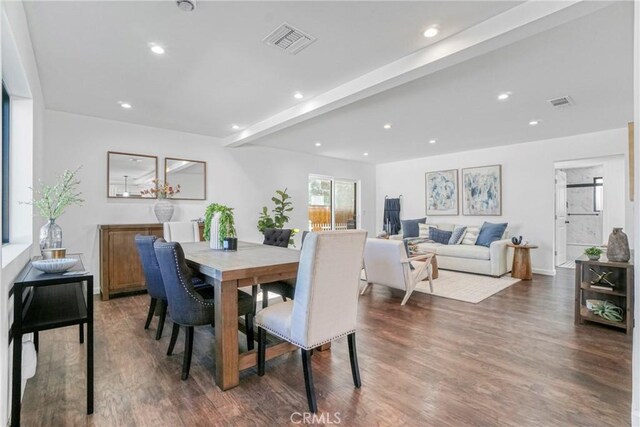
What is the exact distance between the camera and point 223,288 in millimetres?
1968

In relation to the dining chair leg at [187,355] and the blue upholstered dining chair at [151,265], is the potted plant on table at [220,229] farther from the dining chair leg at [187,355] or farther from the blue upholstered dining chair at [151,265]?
the dining chair leg at [187,355]

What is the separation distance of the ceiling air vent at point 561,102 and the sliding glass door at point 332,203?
4.73m

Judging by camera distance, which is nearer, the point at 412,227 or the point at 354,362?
the point at 354,362

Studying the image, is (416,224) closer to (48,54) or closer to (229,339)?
(229,339)

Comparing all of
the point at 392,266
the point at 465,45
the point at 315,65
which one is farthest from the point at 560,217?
the point at 315,65

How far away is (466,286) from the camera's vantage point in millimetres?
4707

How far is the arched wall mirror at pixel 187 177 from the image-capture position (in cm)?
507

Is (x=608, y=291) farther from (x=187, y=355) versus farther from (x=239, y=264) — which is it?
(x=187, y=355)

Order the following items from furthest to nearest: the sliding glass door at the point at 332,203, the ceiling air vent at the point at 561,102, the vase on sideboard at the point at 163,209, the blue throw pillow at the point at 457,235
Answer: the sliding glass door at the point at 332,203 → the blue throw pillow at the point at 457,235 → the vase on sideboard at the point at 163,209 → the ceiling air vent at the point at 561,102

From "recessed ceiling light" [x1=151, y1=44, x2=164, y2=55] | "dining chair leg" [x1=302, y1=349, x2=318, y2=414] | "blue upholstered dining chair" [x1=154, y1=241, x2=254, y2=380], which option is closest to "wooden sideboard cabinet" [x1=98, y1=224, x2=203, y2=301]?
"recessed ceiling light" [x1=151, y1=44, x2=164, y2=55]

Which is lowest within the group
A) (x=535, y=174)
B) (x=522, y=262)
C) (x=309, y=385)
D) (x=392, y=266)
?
(x=309, y=385)

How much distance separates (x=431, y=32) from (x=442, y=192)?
17.4 feet

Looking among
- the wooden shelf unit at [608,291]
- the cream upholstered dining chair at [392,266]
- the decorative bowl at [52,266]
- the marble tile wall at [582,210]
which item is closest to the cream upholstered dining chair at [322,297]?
the decorative bowl at [52,266]

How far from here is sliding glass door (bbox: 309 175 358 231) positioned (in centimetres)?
755
